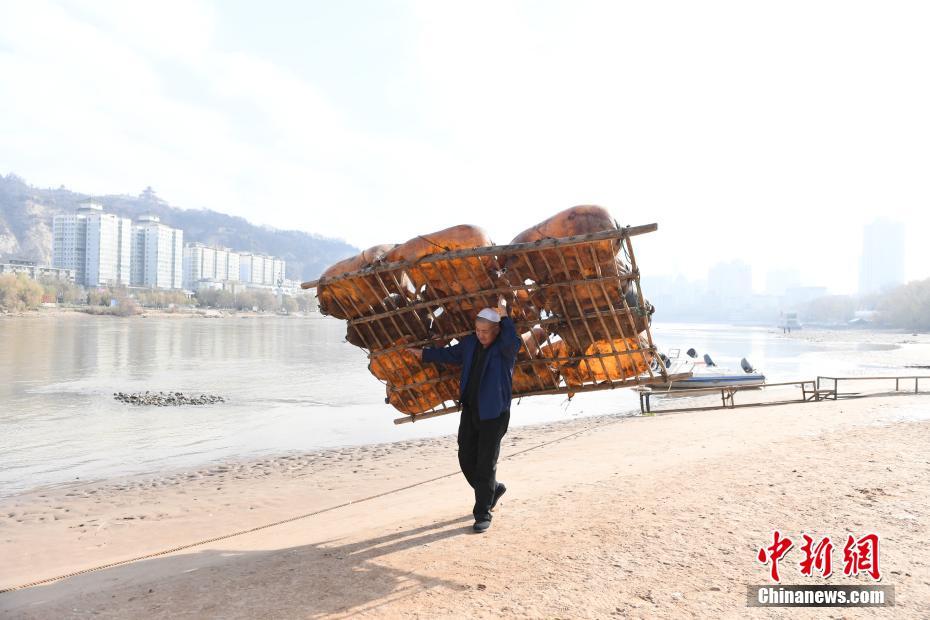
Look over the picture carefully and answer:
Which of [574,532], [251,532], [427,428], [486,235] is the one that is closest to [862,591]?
[574,532]

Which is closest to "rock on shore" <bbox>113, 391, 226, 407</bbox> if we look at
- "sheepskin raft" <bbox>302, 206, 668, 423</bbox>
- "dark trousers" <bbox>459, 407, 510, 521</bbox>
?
"sheepskin raft" <bbox>302, 206, 668, 423</bbox>

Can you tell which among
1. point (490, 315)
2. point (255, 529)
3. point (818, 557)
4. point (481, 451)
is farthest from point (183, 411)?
point (818, 557)

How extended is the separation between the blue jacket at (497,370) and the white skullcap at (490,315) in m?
0.06

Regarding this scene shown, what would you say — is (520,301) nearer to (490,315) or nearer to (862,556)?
(490,315)

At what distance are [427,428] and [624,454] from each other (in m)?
8.42

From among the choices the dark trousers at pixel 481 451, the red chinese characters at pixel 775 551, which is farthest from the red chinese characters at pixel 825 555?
the dark trousers at pixel 481 451

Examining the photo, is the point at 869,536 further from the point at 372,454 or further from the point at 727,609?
the point at 372,454

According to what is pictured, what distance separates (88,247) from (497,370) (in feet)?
637

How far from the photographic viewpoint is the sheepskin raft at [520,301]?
545cm

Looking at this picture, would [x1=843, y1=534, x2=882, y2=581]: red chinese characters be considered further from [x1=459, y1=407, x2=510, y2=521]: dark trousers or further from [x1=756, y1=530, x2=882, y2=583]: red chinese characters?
[x1=459, y1=407, x2=510, y2=521]: dark trousers

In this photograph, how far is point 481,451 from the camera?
220 inches

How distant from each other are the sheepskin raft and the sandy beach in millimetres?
1491

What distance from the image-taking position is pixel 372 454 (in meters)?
14.4

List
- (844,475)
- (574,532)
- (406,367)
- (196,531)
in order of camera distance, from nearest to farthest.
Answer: (574,532), (406,367), (844,475), (196,531)
